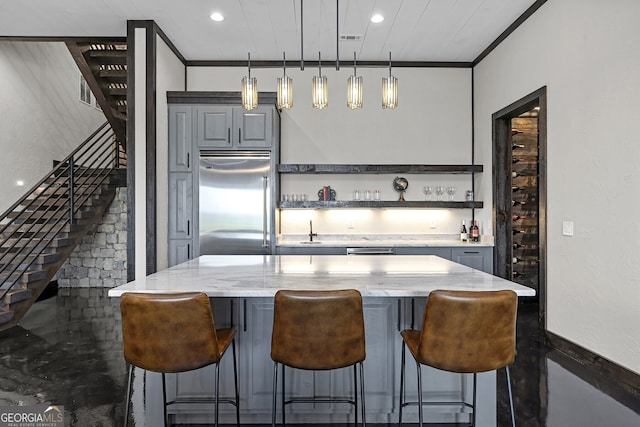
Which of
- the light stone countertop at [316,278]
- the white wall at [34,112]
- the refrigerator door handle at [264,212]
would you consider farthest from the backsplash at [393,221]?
the white wall at [34,112]

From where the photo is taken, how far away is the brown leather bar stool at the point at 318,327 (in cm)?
171

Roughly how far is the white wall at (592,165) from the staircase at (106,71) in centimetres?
496

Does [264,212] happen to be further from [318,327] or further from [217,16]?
[318,327]

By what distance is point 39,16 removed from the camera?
4.11m

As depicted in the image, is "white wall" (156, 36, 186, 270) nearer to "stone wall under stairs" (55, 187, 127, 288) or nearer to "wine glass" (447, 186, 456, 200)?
"stone wall under stairs" (55, 187, 127, 288)

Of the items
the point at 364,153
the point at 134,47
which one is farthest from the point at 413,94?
the point at 134,47

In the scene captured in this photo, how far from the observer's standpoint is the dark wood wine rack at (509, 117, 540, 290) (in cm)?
516

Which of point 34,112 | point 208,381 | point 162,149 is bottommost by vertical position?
point 208,381

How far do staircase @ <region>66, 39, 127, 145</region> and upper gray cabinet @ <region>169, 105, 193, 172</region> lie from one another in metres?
1.24

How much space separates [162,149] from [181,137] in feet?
0.99

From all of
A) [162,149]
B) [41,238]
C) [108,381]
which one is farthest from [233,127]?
[108,381]

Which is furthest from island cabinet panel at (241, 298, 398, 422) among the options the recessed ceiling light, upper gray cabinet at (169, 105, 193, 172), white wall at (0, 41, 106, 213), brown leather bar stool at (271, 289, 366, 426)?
white wall at (0, 41, 106, 213)

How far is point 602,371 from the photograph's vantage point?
2918 mm

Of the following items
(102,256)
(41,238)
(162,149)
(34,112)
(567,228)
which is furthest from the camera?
(102,256)
